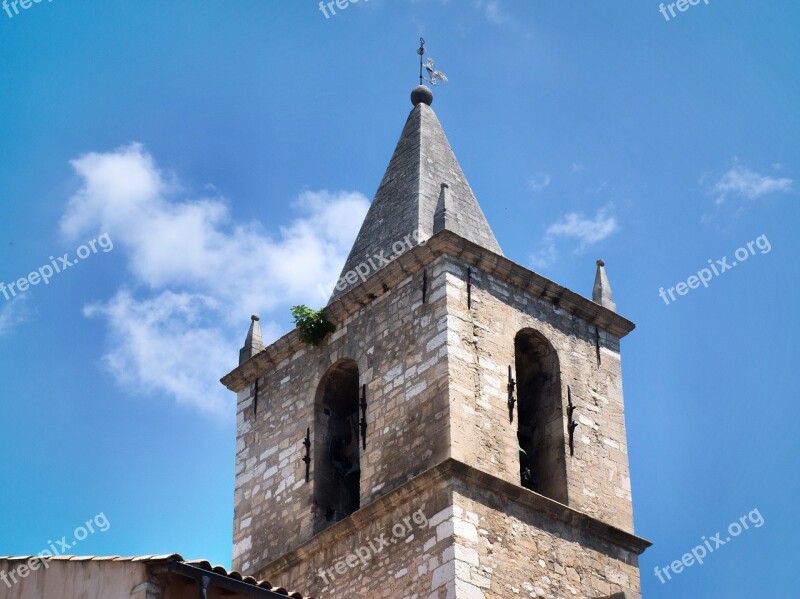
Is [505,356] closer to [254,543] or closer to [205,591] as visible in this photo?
[254,543]

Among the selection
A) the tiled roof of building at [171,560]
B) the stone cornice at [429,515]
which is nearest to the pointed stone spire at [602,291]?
the stone cornice at [429,515]

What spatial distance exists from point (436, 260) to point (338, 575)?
456cm

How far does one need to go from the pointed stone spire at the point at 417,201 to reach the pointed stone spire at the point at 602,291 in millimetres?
1585

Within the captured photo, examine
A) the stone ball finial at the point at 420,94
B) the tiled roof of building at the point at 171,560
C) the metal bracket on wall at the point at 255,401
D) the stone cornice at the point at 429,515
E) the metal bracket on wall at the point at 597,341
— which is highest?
the stone ball finial at the point at 420,94

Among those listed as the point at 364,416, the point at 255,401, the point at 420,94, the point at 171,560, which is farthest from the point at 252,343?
the point at 171,560

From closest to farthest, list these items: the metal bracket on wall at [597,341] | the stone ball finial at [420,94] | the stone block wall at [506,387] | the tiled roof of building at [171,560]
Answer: the tiled roof of building at [171,560]
the stone block wall at [506,387]
the metal bracket on wall at [597,341]
the stone ball finial at [420,94]

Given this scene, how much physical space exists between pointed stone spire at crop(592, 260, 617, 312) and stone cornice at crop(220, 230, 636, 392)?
23cm

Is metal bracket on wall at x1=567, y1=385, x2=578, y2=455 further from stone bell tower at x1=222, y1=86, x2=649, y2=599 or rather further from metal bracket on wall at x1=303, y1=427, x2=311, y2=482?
metal bracket on wall at x1=303, y1=427, x2=311, y2=482

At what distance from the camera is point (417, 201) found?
84.4 ft

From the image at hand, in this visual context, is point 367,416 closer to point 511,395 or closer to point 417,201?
point 511,395

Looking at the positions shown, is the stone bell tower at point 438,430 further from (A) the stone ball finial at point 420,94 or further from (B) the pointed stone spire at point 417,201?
(A) the stone ball finial at point 420,94

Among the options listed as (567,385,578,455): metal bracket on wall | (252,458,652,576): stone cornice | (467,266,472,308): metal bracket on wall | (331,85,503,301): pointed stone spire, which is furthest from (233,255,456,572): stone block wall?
(567,385,578,455): metal bracket on wall

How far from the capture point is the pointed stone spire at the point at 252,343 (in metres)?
26.3

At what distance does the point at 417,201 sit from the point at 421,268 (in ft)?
6.64
